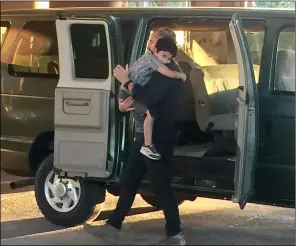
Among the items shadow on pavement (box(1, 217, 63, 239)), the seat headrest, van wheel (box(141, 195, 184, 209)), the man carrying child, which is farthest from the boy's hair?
shadow on pavement (box(1, 217, 63, 239))

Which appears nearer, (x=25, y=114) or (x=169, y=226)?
(x=169, y=226)

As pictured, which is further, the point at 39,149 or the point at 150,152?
the point at 39,149

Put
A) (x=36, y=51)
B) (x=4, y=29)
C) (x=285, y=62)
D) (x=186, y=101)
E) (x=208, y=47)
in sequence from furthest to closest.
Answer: (x=4, y=29)
(x=36, y=51)
(x=186, y=101)
(x=208, y=47)
(x=285, y=62)

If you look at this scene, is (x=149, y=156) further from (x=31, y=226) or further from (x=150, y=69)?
(x=31, y=226)

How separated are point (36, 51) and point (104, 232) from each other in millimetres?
1154

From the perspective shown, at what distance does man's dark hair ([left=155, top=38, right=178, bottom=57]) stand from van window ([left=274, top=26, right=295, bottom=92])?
1.76ft

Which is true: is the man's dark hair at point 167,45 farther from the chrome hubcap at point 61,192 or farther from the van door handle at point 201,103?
the chrome hubcap at point 61,192

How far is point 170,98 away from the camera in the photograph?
323 centimetres

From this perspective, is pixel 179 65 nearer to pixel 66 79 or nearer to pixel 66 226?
pixel 66 79

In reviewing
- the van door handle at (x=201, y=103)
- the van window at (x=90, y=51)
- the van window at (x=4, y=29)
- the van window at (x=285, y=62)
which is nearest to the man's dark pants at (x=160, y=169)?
the van door handle at (x=201, y=103)

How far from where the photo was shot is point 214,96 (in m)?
3.48

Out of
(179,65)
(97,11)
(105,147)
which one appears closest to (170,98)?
(179,65)

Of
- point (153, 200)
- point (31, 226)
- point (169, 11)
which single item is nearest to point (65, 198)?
point (31, 226)

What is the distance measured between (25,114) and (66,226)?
73cm
